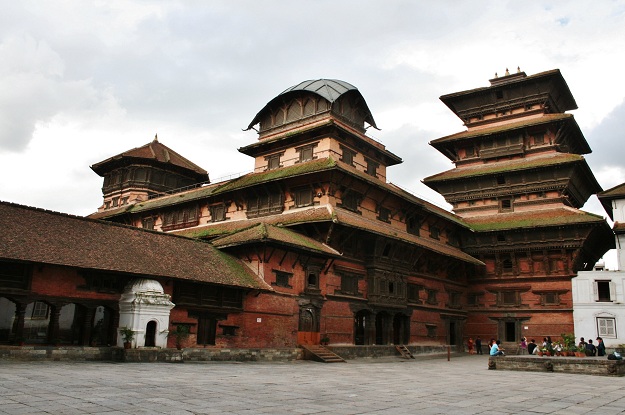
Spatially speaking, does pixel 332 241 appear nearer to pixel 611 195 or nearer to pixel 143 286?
pixel 143 286

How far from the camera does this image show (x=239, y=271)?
25312 millimetres

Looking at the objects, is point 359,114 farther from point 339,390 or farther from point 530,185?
point 339,390

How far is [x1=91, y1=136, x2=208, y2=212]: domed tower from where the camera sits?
52.1 metres

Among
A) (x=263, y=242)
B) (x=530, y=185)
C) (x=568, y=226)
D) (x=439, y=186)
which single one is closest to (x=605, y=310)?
(x=568, y=226)

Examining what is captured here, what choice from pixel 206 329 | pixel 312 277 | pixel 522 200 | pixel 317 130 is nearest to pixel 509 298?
pixel 522 200

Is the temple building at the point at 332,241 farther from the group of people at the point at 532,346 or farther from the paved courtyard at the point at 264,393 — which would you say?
the paved courtyard at the point at 264,393

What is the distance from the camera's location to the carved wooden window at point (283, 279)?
26447mm

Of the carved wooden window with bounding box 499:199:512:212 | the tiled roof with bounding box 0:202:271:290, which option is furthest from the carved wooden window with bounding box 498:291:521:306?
the tiled roof with bounding box 0:202:271:290

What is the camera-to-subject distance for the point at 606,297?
3725 centimetres

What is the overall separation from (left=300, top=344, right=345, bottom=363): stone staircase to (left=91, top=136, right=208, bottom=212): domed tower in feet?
→ 97.2

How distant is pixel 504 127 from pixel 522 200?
6745mm

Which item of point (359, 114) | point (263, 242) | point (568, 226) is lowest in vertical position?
point (263, 242)

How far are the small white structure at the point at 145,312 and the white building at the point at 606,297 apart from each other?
2979cm

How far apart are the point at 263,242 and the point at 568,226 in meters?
24.6
